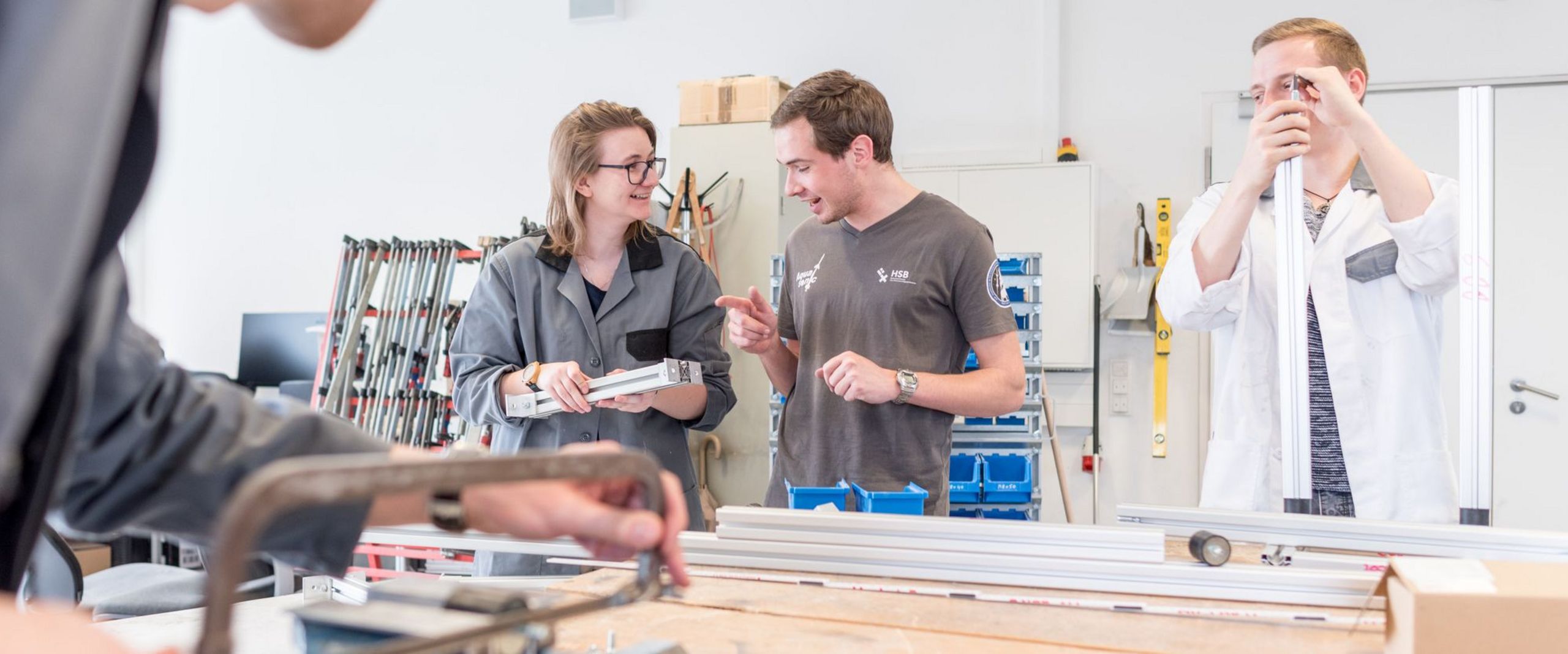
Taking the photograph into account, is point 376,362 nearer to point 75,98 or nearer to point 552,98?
point 552,98

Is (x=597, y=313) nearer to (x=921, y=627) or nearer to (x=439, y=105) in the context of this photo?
(x=921, y=627)

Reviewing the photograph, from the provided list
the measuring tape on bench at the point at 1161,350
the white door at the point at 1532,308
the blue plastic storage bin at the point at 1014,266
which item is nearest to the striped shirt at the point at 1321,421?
the blue plastic storage bin at the point at 1014,266

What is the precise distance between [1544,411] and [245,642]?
486 cm

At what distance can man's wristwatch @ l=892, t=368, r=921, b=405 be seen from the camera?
227cm

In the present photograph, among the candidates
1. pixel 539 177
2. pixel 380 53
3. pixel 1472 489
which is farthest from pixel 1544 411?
pixel 380 53

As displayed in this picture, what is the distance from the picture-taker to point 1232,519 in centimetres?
183

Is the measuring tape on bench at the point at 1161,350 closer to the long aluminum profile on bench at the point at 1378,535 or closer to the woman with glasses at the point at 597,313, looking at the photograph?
the woman with glasses at the point at 597,313

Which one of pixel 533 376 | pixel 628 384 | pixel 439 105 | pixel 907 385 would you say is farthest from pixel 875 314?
pixel 439 105

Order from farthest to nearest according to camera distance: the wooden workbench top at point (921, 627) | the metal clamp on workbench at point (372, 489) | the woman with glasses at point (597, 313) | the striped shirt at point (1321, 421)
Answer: the woman with glasses at point (597, 313), the striped shirt at point (1321, 421), the wooden workbench top at point (921, 627), the metal clamp on workbench at point (372, 489)

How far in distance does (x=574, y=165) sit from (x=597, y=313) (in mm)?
370

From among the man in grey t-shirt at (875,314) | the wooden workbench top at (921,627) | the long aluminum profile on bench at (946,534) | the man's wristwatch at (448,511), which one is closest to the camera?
the man's wristwatch at (448,511)

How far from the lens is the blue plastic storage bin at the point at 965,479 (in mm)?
3297

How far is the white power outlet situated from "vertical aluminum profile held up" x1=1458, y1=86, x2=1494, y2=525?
120 inches

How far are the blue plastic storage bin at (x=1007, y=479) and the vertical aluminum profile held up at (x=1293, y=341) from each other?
1405mm
